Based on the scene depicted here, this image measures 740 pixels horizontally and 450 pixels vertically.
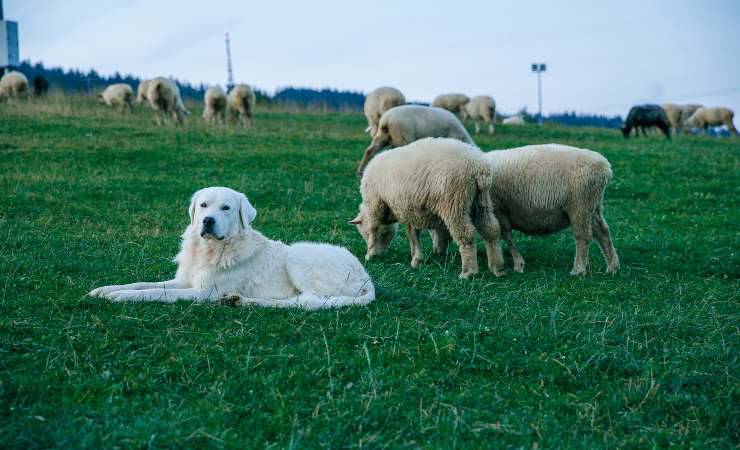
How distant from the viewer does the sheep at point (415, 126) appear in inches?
603

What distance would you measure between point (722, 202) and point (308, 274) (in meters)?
10.6

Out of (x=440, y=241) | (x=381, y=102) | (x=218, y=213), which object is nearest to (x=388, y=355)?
(x=218, y=213)

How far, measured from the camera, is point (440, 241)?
9.45 metres

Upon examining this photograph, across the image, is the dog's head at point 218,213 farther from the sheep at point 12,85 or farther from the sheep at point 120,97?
the sheep at point 12,85

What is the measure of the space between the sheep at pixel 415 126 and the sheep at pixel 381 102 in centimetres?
614

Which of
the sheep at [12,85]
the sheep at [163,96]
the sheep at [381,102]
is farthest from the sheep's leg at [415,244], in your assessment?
the sheep at [12,85]

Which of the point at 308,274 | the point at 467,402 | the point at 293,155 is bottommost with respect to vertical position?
the point at 467,402

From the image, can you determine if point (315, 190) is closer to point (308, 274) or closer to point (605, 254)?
point (605, 254)

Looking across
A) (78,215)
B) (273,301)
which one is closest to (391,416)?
(273,301)

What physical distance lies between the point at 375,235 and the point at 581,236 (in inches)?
93.5

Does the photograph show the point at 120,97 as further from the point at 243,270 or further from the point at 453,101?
the point at 243,270

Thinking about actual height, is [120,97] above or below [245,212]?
above

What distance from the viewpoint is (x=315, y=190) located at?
49.0 ft

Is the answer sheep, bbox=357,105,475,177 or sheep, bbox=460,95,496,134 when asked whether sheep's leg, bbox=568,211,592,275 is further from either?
sheep, bbox=460,95,496,134
